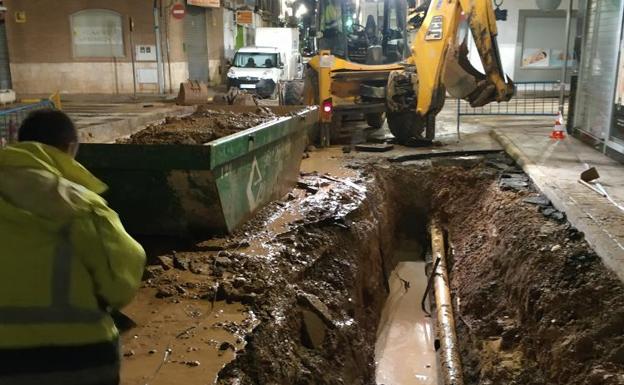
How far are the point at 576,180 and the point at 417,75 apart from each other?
3.71 metres

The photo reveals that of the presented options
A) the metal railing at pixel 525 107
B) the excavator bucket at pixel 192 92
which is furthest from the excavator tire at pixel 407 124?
the excavator bucket at pixel 192 92

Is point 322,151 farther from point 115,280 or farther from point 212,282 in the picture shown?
point 115,280

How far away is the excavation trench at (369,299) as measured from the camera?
153 inches

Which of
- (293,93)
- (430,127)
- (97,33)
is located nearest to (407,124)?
(430,127)

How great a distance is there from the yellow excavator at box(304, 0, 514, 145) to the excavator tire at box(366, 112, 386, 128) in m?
0.88

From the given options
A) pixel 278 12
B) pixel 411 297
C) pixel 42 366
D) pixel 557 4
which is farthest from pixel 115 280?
pixel 278 12

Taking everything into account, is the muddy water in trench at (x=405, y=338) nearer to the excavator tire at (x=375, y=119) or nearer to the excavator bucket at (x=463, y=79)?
the excavator bucket at (x=463, y=79)

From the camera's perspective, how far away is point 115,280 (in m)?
2.19

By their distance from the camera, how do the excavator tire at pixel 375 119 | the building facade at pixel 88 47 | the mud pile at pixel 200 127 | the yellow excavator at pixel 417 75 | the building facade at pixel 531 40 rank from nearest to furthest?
the mud pile at pixel 200 127 → the yellow excavator at pixel 417 75 → the excavator tire at pixel 375 119 → the building facade at pixel 531 40 → the building facade at pixel 88 47

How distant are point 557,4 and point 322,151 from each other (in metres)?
13.3

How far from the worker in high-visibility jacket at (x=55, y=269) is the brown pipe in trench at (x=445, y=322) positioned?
379cm

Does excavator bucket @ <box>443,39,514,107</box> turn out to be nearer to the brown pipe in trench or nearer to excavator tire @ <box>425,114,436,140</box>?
excavator tire @ <box>425,114,436,140</box>

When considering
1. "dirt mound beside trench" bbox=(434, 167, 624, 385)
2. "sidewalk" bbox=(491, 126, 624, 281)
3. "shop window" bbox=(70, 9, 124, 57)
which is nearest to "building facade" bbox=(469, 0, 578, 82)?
"sidewalk" bbox=(491, 126, 624, 281)

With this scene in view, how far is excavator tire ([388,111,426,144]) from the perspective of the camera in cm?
1054
